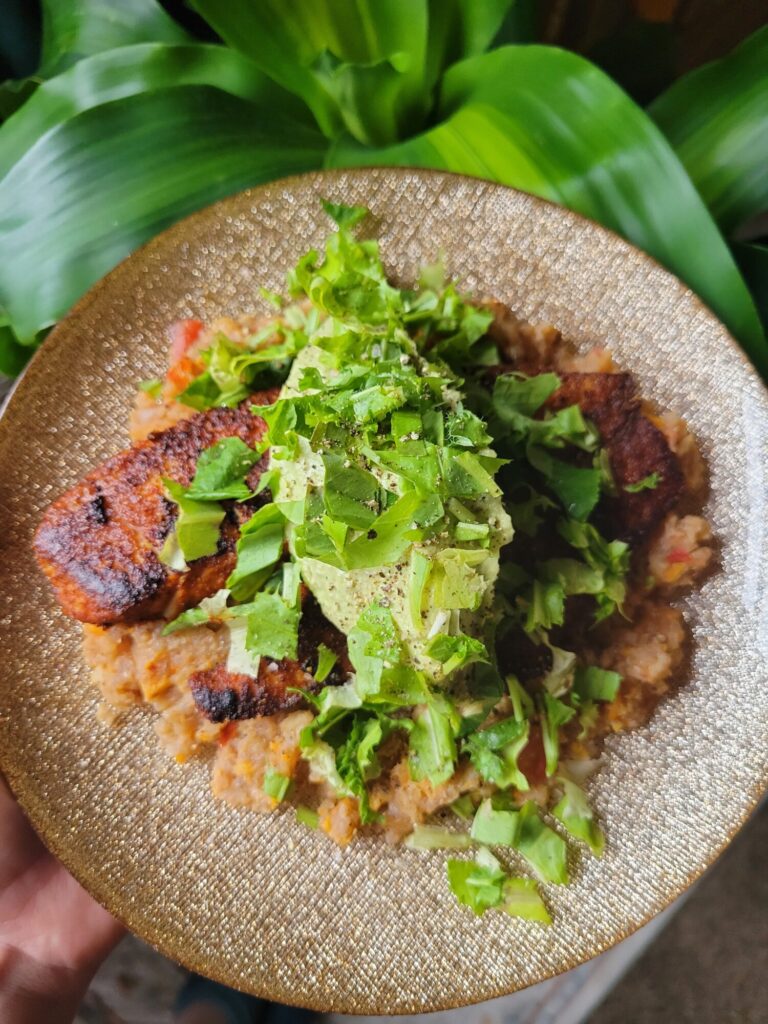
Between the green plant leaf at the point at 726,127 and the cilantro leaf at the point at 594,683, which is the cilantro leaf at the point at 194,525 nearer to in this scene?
the cilantro leaf at the point at 594,683

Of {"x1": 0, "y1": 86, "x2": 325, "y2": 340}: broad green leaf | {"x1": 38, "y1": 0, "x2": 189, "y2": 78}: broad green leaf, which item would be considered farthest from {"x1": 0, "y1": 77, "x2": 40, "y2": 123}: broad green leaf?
{"x1": 0, "y1": 86, "x2": 325, "y2": 340}: broad green leaf

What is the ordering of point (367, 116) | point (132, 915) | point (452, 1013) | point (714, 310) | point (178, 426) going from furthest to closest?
point (452, 1013), point (367, 116), point (714, 310), point (178, 426), point (132, 915)

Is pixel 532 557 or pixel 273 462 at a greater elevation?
pixel 273 462

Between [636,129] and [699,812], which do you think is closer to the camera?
[699,812]

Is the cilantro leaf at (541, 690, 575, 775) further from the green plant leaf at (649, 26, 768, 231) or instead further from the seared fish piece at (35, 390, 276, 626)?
the green plant leaf at (649, 26, 768, 231)

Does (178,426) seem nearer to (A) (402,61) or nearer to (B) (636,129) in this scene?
(A) (402,61)

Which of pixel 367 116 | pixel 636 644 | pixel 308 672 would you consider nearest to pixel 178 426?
pixel 308 672

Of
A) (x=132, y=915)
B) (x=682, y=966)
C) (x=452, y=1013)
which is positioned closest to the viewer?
(x=132, y=915)
